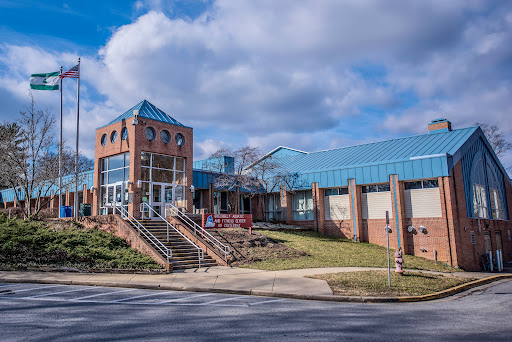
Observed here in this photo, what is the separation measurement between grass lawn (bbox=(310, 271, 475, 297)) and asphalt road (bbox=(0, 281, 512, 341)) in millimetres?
979

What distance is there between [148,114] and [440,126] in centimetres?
2107

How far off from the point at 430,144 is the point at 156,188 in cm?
1845

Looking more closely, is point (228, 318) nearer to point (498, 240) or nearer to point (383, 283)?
point (383, 283)

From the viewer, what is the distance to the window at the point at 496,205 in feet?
99.7

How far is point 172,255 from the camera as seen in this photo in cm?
1770

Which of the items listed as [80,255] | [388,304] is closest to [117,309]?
[388,304]

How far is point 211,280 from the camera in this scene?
13859 mm

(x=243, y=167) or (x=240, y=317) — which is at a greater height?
(x=243, y=167)

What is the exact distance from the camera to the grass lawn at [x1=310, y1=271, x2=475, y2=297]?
38.6 ft

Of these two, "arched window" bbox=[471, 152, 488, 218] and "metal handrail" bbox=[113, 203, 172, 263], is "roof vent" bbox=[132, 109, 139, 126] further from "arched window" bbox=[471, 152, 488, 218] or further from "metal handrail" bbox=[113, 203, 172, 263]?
"arched window" bbox=[471, 152, 488, 218]

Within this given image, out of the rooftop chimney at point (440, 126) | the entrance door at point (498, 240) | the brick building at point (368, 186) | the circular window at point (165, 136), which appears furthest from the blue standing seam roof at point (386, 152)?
the circular window at point (165, 136)

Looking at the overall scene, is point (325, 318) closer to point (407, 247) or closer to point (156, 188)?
point (156, 188)

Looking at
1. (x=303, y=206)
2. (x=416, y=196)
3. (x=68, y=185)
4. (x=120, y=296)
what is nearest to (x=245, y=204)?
(x=303, y=206)

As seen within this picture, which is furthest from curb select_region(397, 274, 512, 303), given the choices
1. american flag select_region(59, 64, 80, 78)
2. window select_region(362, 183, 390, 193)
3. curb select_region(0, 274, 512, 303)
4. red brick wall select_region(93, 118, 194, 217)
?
american flag select_region(59, 64, 80, 78)
